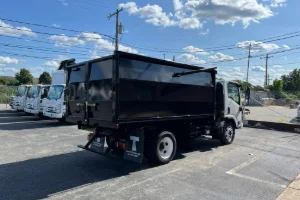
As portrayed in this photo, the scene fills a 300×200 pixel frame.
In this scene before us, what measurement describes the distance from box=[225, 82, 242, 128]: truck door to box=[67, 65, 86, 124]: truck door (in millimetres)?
4850

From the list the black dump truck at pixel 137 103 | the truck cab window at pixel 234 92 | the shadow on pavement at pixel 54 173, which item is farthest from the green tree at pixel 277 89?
the shadow on pavement at pixel 54 173

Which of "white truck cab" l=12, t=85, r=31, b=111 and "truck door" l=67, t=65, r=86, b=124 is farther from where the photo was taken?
"white truck cab" l=12, t=85, r=31, b=111

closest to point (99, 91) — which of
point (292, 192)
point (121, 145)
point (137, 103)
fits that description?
point (137, 103)

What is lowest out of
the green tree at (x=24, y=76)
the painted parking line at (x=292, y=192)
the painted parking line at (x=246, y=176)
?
the painted parking line at (x=292, y=192)

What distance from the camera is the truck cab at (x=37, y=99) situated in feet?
50.0

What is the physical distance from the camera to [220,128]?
28.1 feet

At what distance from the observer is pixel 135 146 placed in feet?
19.4

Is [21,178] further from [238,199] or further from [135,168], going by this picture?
[238,199]

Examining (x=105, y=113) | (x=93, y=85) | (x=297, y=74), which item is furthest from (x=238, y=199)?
(x=297, y=74)

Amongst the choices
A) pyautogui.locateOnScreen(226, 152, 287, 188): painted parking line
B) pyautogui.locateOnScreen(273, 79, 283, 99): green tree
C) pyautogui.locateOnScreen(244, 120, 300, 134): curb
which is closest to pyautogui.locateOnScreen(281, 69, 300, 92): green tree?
pyautogui.locateOnScreen(273, 79, 283, 99): green tree

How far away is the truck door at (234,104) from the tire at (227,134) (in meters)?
0.30

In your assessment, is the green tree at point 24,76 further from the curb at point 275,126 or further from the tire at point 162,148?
the tire at point 162,148

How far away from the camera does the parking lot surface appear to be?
187 inches

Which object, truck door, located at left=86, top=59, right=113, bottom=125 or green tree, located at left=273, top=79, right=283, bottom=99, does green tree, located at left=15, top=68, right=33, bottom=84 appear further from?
A: truck door, located at left=86, top=59, right=113, bottom=125
